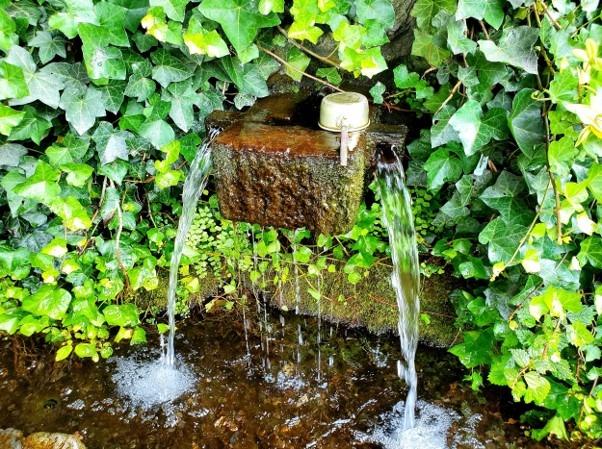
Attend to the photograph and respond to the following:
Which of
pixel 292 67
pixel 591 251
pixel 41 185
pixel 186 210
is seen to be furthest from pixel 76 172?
pixel 591 251

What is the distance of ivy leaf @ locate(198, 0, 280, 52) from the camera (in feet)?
5.91

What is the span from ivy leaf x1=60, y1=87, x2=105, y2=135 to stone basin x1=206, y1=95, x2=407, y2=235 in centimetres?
53

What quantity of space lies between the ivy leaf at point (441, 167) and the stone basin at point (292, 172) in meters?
0.17

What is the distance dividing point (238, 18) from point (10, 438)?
6.78 feet

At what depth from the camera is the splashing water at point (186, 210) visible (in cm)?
214

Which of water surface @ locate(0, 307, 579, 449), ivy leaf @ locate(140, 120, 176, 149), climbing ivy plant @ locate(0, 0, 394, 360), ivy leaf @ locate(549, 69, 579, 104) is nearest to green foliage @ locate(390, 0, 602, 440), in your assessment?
ivy leaf @ locate(549, 69, 579, 104)

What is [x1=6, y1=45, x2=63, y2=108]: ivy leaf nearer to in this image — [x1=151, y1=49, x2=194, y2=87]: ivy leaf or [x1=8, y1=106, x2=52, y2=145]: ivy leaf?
[x1=8, y1=106, x2=52, y2=145]: ivy leaf

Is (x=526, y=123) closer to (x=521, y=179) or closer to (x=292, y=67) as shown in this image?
(x=521, y=179)

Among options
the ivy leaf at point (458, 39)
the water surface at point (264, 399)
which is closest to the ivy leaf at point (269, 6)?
the ivy leaf at point (458, 39)

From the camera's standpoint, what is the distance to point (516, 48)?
1.74 m

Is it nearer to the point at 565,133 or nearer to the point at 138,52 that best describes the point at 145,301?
the point at 138,52

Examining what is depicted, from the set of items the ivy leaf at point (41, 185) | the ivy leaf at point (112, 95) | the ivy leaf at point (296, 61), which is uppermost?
the ivy leaf at point (296, 61)

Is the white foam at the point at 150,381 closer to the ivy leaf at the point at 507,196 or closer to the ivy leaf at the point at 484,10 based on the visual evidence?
the ivy leaf at the point at 507,196

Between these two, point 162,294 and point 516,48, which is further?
point 162,294
